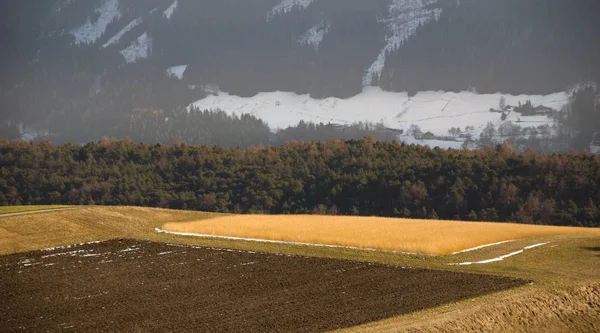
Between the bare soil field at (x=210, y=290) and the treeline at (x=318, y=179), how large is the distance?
7087 centimetres

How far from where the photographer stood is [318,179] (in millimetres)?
134250

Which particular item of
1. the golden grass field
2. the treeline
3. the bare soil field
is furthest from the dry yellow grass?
the treeline

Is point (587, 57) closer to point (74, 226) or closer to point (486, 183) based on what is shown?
point (486, 183)

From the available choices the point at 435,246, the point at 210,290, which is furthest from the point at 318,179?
the point at 210,290

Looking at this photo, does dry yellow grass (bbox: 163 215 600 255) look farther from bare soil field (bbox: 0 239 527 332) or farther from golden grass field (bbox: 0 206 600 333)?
bare soil field (bbox: 0 239 527 332)

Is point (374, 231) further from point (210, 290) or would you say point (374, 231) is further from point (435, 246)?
point (210, 290)

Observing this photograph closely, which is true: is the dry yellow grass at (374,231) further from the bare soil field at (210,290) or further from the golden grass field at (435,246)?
the bare soil field at (210,290)

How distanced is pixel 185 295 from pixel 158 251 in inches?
543

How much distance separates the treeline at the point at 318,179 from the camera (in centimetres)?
11256

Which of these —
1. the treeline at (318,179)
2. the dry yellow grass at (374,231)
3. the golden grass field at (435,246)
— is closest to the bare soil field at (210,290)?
the golden grass field at (435,246)

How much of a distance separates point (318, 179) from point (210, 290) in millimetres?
99066

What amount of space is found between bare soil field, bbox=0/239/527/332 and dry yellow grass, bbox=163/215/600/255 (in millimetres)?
6522

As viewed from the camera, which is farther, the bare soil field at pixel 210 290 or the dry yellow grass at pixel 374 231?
the dry yellow grass at pixel 374 231

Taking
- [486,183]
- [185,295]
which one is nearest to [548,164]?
[486,183]
